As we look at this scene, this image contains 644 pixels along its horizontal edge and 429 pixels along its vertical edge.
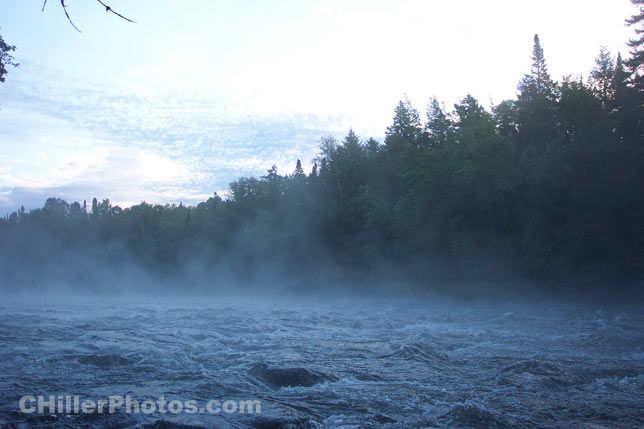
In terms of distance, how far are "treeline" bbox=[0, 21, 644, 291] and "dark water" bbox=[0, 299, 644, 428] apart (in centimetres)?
1621

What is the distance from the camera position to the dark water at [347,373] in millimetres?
6914

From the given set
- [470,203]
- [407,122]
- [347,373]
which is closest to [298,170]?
[407,122]

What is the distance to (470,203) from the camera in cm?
3794

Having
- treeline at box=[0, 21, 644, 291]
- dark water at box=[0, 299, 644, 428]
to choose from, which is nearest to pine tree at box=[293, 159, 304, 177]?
treeline at box=[0, 21, 644, 291]

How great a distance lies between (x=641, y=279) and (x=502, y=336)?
19.1 meters

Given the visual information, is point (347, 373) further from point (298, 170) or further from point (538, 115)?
point (298, 170)

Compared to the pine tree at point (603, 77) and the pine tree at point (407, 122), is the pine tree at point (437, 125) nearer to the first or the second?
the pine tree at point (407, 122)

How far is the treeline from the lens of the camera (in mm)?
31219

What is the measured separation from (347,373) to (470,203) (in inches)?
1195

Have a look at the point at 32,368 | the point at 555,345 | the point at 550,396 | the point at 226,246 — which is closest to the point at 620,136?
the point at 555,345

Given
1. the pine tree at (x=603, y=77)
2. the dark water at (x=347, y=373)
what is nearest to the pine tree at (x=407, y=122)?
the pine tree at (x=603, y=77)

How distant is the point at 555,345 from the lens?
13.0 meters

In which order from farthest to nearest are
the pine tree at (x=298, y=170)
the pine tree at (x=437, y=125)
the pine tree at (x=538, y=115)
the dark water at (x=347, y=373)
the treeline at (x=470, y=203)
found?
the pine tree at (x=298, y=170)
the pine tree at (x=437, y=125)
the pine tree at (x=538, y=115)
the treeline at (x=470, y=203)
the dark water at (x=347, y=373)

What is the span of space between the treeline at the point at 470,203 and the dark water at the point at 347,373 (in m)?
16.2
